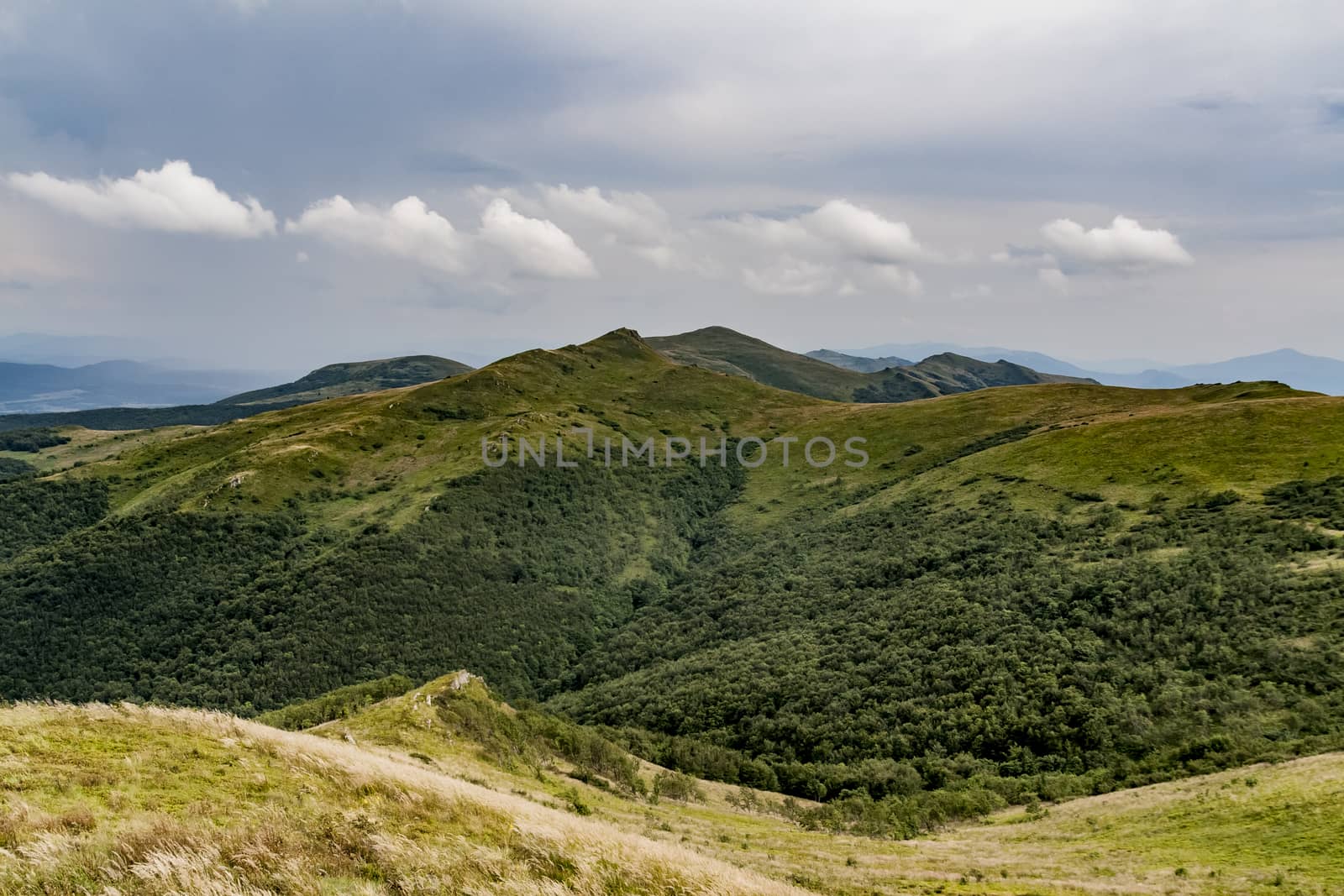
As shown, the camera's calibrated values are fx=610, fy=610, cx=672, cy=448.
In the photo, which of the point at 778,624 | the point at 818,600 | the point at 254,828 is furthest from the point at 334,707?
the point at 818,600

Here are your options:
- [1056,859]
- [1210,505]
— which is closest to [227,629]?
[1056,859]

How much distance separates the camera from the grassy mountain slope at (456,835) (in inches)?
501

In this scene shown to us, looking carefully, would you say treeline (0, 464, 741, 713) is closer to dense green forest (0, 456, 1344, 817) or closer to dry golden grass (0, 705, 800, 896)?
dense green forest (0, 456, 1344, 817)

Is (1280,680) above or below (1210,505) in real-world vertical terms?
below

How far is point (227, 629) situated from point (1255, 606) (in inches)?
7108

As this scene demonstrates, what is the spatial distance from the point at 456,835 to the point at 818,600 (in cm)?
11861

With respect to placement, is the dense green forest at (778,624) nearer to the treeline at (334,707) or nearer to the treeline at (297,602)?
the treeline at (297,602)

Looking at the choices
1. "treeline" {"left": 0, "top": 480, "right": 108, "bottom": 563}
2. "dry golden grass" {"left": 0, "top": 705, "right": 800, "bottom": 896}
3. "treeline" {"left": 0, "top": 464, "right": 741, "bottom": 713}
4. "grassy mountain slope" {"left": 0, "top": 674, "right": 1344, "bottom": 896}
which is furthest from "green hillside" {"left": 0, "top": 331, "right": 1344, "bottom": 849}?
"dry golden grass" {"left": 0, "top": 705, "right": 800, "bottom": 896}

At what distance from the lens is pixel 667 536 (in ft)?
650

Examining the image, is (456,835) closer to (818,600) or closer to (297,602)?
(818,600)

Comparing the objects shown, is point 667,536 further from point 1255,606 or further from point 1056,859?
point 1056,859

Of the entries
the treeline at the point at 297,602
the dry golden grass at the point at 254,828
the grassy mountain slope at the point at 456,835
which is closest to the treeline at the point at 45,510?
the treeline at the point at 297,602

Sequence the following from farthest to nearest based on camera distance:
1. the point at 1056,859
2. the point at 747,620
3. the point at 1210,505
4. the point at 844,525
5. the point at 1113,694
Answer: the point at 844,525 → the point at 747,620 → the point at 1210,505 → the point at 1113,694 → the point at 1056,859

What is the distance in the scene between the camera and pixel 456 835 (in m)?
16.7
